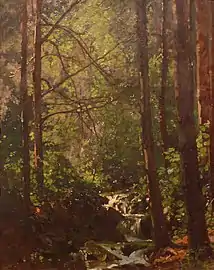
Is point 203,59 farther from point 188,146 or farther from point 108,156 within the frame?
point 188,146

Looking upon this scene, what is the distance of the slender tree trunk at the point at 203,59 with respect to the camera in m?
19.6

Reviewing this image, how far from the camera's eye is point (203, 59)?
20.4 meters

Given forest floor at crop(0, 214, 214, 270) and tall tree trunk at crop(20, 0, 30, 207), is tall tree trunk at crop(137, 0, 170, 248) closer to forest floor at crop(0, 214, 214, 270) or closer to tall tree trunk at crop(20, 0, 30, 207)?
forest floor at crop(0, 214, 214, 270)

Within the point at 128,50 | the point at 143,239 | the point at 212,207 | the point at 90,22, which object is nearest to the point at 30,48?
the point at 90,22

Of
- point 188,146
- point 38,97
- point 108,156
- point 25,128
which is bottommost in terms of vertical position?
point 188,146

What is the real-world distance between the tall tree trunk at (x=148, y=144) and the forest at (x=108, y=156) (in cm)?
3

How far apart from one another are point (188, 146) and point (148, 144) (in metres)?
3.05

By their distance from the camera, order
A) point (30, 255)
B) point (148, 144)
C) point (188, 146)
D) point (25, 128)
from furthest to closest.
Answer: point (25, 128)
point (30, 255)
point (148, 144)
point (188, 146)

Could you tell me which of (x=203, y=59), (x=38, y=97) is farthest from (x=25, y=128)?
(x=203, y=59)

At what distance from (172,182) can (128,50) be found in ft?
37.9

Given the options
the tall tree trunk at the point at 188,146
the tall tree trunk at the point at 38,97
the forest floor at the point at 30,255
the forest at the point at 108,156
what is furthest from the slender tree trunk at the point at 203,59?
the tall tree trunk at the point at 188,146

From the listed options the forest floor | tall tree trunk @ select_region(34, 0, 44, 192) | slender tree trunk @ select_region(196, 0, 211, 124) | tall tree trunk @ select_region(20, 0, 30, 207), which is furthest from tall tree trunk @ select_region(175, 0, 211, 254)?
slender tree trunk @ select_region(196, 0, 211, 124)

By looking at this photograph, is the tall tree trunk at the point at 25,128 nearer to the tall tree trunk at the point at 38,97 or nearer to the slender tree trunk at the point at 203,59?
the tall tree trunk at the point at 38,97

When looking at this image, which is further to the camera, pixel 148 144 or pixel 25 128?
pixel 25 128
